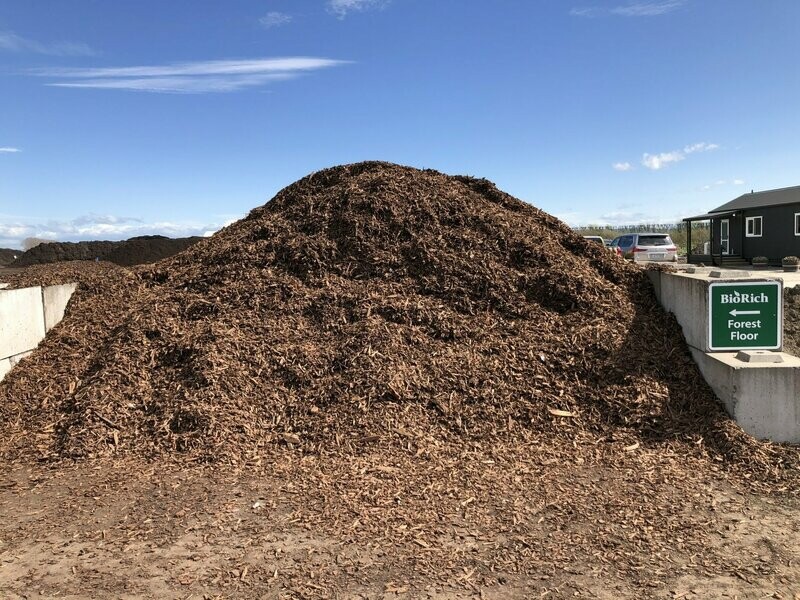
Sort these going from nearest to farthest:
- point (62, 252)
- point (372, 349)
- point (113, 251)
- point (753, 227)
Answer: point (372, 349)
point (753, 227)
point (113, 251)
point (62, 252)

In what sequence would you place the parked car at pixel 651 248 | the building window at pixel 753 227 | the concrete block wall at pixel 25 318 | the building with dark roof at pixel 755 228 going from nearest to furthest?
the concrete block wall at pixel 25 318 < the building with dark roof at pixel 755 228 < the parked car at pixel 651 248 < the building window at pixel 753 227

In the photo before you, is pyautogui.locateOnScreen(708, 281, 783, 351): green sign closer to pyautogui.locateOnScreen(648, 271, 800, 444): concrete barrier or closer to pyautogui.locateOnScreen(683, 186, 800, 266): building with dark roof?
pyautogui.locateOnScreen(648, 271, 800, 444): concrete barrier

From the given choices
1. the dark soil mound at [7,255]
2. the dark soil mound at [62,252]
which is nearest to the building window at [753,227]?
the dark soil mound at [62,252]

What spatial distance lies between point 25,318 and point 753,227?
972 inches

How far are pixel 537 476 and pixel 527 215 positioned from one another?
4.71 metres

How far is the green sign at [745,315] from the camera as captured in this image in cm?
501

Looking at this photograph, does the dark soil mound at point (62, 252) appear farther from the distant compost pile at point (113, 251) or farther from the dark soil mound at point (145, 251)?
the dark soil mound at point (145, 251)

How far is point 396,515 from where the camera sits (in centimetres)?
364

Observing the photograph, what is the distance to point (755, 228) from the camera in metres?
22.5

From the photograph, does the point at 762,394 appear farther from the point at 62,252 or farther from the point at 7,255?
the point at 7,255

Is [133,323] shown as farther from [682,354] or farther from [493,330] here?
[682,354]

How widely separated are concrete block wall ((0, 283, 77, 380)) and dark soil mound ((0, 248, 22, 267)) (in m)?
25.9

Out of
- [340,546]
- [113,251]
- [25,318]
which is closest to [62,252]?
[113,251]

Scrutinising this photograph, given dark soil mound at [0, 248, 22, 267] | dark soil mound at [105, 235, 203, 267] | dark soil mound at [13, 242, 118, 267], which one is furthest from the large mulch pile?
dark soil mound at [0, 248, 22, 267]
